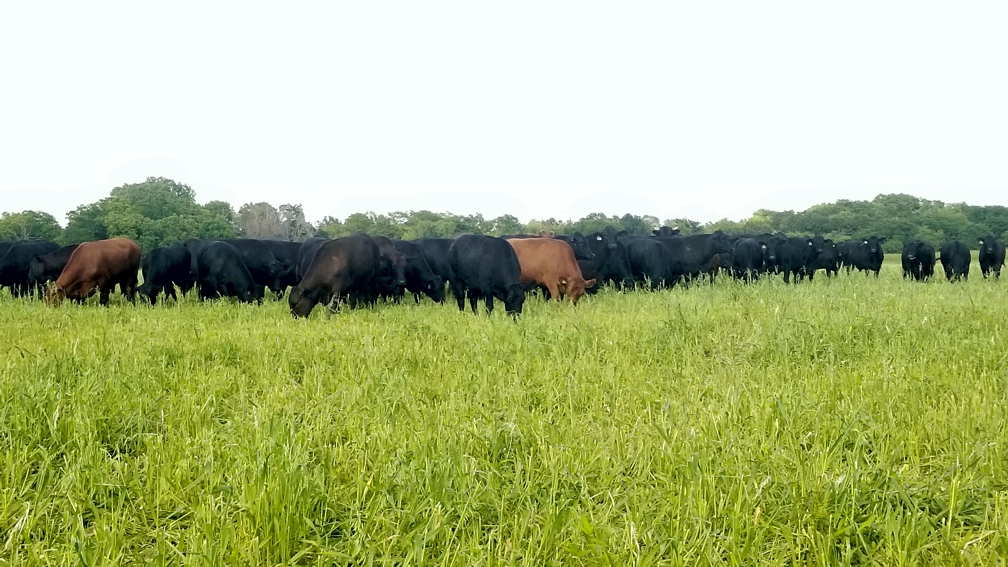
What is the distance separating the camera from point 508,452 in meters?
3.25

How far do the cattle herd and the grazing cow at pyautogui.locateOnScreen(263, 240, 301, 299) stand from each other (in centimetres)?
3

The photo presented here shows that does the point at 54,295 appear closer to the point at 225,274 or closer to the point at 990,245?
the point at 225,274

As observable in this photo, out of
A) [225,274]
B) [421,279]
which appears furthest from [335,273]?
[225,274]

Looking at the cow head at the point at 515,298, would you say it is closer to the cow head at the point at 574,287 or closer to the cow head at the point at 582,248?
the cow head at the point at 574,287

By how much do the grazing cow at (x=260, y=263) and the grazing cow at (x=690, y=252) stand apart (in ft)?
35.0

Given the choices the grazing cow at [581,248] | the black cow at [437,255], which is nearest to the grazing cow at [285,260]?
the black cow at [437,255]

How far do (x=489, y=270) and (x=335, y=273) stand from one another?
8.73 feet

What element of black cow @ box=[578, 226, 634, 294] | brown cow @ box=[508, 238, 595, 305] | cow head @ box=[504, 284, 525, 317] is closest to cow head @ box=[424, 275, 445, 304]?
brown cow @ box=[508, 238, 595, 305]

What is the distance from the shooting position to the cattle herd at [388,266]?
34.4 ft

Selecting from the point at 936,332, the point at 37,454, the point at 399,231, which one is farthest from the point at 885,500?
the point at 399,231

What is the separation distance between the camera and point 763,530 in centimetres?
229

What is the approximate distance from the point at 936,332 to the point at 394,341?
225 inches

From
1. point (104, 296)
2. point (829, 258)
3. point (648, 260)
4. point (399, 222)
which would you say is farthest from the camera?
point (399, 222)

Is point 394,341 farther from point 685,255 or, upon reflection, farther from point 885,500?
point 685,255
